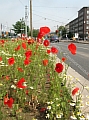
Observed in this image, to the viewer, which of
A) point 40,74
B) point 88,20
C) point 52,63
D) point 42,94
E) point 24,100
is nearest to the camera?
point 24,100

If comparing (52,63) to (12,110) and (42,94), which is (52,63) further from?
(12,110)

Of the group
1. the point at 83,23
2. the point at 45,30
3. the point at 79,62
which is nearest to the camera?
the point at 45,30

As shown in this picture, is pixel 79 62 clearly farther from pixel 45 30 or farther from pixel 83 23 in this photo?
pixel 83 23

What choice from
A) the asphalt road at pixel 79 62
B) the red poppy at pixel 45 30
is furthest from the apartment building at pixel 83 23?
the red poppy at pixel 45 30

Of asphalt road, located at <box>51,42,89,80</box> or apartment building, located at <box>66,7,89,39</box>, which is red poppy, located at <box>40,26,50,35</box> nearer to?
asphalt road, located at <box>51,42,89,80</box>

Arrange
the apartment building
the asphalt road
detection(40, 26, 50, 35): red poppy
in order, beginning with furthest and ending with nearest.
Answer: the apartment building
the asphalt road
detection(40, 26, 50, 35): red poppy

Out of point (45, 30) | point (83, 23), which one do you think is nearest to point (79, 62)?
point (45, 30)

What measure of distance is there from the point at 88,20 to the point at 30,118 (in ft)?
414

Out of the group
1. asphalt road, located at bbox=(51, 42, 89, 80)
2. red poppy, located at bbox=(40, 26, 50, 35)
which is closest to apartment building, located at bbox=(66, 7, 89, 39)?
asphalt road, located at bbox=(51, 42, 89, 80)

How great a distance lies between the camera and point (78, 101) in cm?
303

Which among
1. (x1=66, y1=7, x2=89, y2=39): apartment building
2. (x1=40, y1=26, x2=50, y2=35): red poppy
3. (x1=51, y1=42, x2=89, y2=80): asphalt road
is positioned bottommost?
(x1=51, y1=42, x2=89, y2=80): asphalt road

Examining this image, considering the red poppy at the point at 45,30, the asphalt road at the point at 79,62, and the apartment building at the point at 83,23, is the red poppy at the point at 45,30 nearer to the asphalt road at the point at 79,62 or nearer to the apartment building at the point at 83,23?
the asphalt road at the point at 79,62

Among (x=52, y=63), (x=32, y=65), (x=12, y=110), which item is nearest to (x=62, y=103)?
(x=12, y=110)

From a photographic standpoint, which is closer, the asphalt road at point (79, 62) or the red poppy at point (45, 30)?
the red poppy at point (45, 30)
